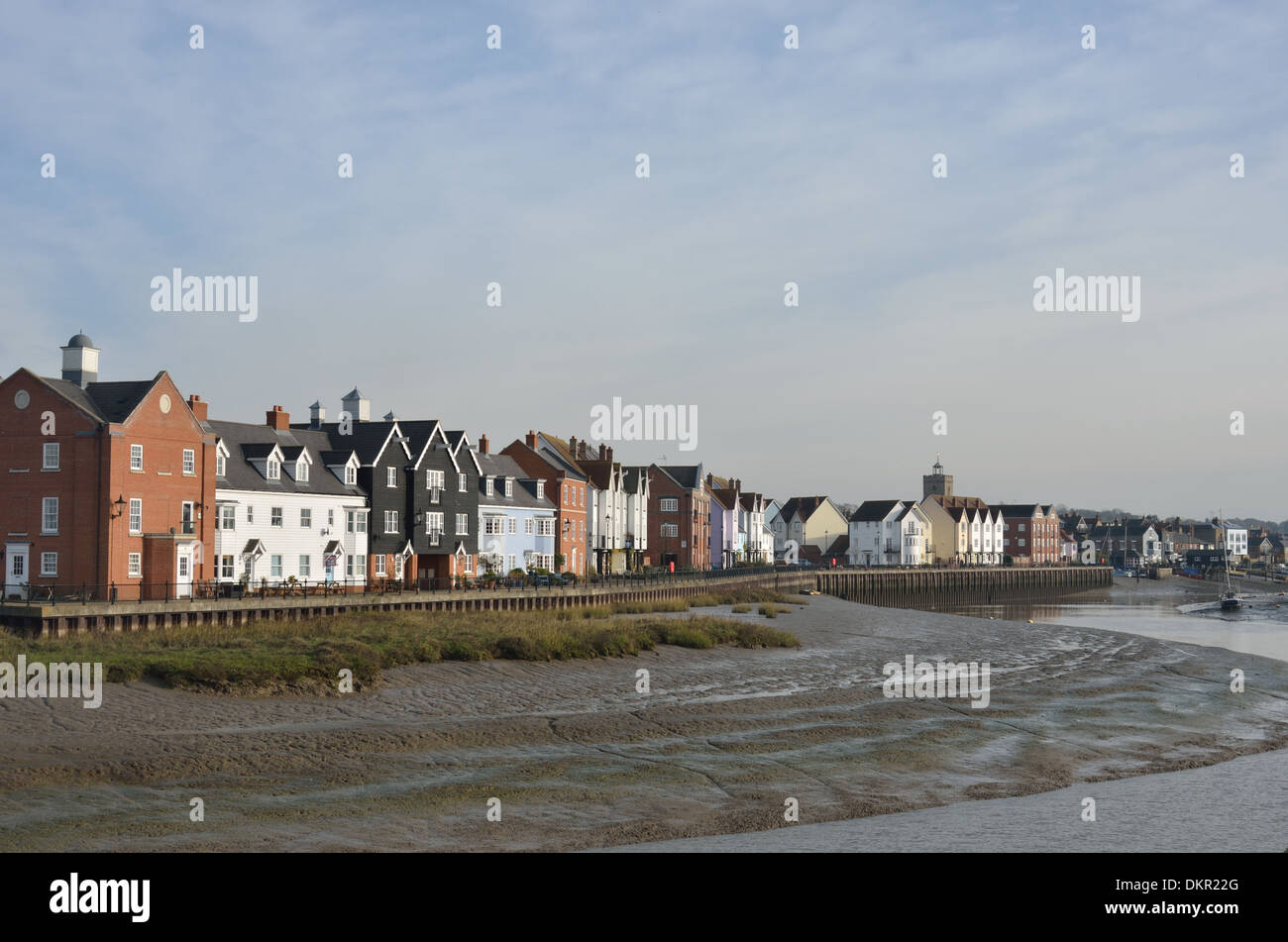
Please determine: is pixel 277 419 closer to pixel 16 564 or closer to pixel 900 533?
pixel 16 564

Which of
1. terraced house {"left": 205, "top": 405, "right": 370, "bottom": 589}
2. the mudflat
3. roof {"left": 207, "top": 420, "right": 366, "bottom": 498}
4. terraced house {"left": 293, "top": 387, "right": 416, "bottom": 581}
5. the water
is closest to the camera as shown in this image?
the mudflat

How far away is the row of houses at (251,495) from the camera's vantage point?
1816 inches

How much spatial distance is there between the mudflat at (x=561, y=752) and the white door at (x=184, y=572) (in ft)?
67.4

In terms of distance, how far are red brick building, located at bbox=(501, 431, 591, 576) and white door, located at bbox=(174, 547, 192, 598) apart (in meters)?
37.3

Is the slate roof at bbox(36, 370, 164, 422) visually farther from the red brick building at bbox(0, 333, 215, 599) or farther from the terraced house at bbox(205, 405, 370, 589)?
the terraced house at bbox(205, 405, 370, 589)

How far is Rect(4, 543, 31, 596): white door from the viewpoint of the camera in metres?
46.3

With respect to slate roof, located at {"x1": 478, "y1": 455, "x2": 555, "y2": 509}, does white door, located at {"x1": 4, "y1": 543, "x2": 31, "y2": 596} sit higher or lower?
lower

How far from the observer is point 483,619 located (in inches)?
1849

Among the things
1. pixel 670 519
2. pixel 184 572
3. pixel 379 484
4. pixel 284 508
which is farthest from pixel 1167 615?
pixel 184 572

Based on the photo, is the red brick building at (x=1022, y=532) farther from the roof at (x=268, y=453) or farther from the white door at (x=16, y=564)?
the white door at (x=16, y=564)

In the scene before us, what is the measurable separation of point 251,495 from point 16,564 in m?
11.2

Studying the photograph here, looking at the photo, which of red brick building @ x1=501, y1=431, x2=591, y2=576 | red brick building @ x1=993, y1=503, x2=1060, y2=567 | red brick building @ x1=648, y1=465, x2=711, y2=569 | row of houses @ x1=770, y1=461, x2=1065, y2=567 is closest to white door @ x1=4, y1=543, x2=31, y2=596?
red brick building @ x1=501, y1=431, x2=591, y2=576
